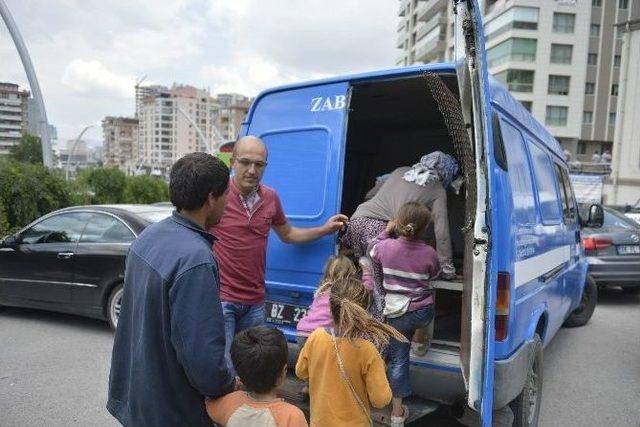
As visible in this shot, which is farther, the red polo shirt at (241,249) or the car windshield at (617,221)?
the car windshield at (617,221)

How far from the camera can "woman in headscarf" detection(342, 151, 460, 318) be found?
3.44 metres

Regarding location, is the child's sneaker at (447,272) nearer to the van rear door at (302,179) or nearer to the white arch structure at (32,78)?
the van rear door at (302,179)

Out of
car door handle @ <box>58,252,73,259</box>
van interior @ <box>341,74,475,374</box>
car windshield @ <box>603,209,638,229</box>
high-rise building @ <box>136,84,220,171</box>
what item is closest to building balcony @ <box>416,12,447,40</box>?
car windshield @ <box>603,209,638,229</box>

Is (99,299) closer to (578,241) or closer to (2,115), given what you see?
(578,241)

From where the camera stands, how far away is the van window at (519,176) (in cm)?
291

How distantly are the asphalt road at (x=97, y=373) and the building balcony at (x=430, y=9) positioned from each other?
57585mm

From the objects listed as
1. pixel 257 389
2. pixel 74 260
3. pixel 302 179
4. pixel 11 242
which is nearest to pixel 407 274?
pixel 302 179

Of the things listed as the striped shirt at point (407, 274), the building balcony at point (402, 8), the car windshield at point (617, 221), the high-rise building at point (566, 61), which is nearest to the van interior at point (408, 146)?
the striped shirt at point (407, 274)

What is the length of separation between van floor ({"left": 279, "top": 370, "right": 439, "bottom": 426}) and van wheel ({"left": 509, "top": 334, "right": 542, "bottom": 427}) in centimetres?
50

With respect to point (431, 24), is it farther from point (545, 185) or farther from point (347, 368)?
point (347, 368)

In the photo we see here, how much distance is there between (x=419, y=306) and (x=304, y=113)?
1572 mm

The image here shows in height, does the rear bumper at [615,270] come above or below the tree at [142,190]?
below

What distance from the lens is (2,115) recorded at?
17609 millimetres

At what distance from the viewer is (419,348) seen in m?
3.27
